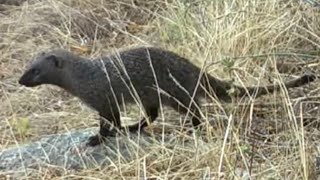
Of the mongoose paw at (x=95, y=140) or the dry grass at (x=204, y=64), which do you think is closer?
the dry grass at (x=204, y=64)

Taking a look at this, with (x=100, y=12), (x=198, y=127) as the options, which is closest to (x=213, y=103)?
(x=198, y=127)

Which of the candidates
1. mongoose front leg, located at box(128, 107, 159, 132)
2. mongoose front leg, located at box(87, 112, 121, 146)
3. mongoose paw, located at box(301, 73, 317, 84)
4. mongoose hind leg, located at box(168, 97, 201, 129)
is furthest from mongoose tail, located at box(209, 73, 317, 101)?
mongoose front leg, located at box(87, 112, 121, 146)

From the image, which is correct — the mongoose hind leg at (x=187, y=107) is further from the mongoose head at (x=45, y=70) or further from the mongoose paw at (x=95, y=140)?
the mongoose head at (x=45, y=70)

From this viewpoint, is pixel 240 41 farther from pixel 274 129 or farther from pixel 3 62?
pixel 3 62

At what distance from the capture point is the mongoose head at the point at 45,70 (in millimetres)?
4020

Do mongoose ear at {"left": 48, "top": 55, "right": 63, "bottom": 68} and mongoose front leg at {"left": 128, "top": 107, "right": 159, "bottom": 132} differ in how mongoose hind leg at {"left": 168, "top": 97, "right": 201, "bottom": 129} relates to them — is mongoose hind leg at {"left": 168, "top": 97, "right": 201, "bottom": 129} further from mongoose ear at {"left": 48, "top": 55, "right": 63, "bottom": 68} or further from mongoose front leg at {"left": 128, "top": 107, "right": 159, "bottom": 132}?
mongoose ear at {"left": 48, "top": 55, "right": 63, "bottom": 68}

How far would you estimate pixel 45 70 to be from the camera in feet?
13.2

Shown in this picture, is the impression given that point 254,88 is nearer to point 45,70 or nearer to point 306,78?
point 306,78

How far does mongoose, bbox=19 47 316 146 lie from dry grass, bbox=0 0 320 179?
0.13 metres

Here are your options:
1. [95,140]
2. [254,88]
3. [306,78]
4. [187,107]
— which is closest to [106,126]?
[95,140]

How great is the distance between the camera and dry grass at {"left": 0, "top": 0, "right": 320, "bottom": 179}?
3486 millimetres

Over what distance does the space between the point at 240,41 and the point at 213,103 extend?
38.1 inches

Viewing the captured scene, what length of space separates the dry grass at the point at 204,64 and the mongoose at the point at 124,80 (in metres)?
0.13

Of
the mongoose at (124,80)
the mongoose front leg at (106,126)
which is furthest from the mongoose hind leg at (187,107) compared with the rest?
the mongoose front leg at (106,126)
